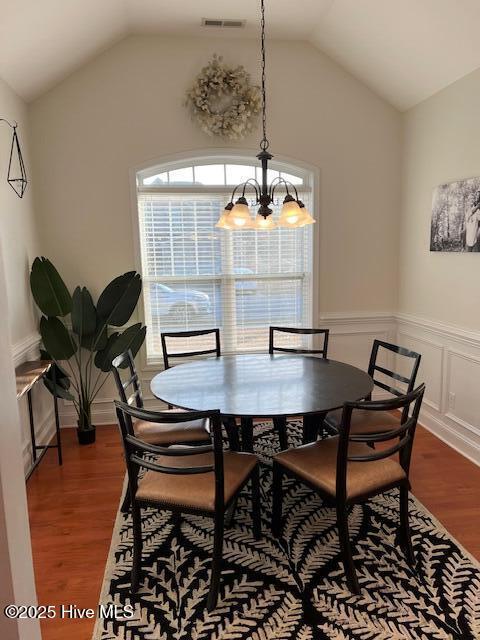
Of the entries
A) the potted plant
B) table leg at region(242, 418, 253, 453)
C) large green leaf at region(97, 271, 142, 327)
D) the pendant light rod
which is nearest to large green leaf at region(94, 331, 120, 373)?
the potted plant

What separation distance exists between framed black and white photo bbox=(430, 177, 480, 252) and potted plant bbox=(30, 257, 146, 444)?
2.46 metres

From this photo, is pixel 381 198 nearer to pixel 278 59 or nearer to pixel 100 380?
pixel 278 59

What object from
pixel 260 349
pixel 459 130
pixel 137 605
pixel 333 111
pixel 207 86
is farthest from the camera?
pixel 260 349

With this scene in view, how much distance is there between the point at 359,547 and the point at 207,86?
3480 mm

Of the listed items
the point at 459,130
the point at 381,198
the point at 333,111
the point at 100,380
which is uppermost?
the point at 333,111

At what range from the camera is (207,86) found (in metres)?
3.53

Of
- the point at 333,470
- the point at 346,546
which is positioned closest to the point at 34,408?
the point at 333,470

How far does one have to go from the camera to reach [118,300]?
11.4 ft

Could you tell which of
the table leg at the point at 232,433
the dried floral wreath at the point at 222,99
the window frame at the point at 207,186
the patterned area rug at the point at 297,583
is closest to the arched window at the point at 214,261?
the window frame at the point at 207,186

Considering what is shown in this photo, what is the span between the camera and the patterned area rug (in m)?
1.78

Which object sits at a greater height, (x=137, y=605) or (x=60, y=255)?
(x=60, y=255)

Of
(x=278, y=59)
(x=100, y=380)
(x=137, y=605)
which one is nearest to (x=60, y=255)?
(x=100, y=380)

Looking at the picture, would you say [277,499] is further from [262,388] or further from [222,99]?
[222,99]

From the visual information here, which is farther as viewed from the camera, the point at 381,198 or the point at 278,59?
the point at 381,198
